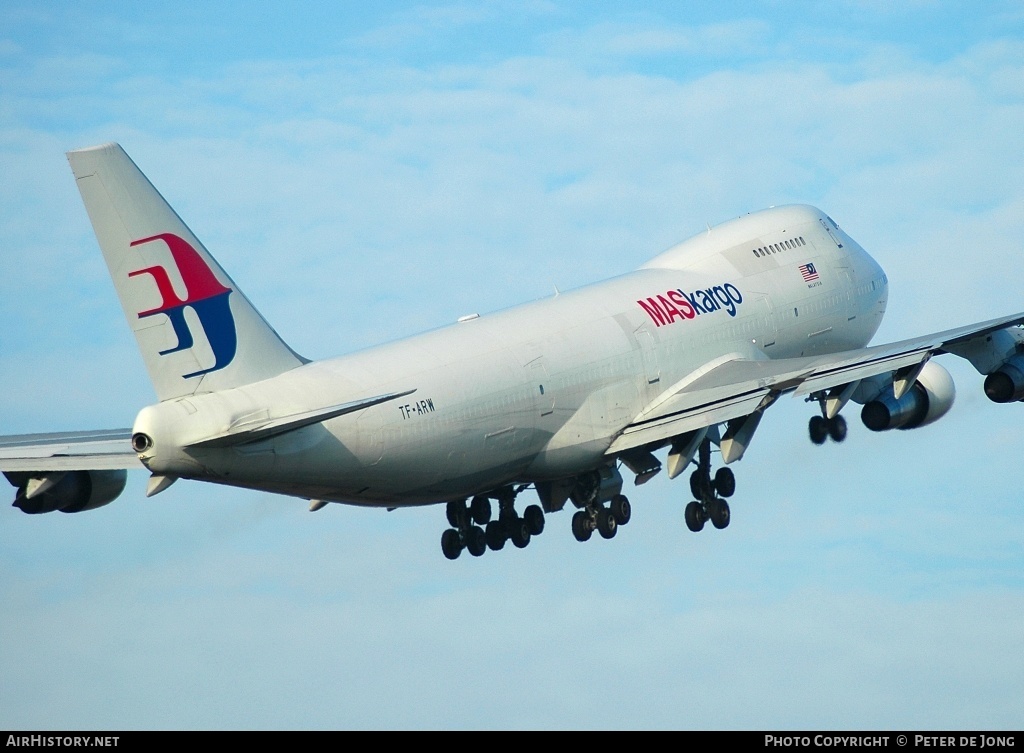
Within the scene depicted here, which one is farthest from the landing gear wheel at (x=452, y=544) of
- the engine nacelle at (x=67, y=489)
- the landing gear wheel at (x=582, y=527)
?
the engine nacelle at (x=67, y=489)

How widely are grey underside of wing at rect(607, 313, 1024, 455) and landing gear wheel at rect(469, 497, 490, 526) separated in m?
3.72

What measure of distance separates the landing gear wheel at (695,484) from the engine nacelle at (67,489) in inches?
547

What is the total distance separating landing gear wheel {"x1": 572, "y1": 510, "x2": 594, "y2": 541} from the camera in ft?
158

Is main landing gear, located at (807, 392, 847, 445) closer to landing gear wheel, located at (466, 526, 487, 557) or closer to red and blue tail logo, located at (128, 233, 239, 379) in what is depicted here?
landing gear wheel, located at (466, 526, 487, 557)

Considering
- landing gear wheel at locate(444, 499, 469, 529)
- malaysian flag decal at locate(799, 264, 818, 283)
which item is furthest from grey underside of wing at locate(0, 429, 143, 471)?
malaysian flag decal at locate(799, 264, 818, 283)

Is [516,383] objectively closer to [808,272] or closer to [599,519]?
[599,519]

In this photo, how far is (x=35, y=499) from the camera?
4272 centimetres

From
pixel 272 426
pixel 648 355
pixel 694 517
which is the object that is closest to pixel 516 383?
pixel 648 355

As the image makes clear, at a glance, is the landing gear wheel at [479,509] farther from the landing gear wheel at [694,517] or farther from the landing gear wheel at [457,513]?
the landing gear wheel at [694,517]

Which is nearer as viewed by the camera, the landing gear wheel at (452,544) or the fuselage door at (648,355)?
the fuselage door at (648,355)

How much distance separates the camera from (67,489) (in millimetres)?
43094

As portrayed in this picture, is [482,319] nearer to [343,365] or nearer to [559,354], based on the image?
[559,354]

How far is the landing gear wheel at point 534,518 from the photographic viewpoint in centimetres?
4938
